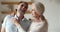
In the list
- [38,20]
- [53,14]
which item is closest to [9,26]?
[38,20]

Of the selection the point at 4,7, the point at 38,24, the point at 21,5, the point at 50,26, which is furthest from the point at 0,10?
the point at 38,24

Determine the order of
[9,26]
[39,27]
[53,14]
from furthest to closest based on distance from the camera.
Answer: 1. [53,14]
2. [9,26]
3. [39,27]

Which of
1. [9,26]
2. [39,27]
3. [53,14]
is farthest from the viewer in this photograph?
[53,14]

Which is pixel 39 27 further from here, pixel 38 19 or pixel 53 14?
pixel 53 14

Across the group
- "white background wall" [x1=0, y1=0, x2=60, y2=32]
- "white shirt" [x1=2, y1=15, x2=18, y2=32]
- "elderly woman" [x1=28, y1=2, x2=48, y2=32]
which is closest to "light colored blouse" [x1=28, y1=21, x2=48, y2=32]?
"elderly woman" [x1=28, y1=2, x2=48, y2=32]

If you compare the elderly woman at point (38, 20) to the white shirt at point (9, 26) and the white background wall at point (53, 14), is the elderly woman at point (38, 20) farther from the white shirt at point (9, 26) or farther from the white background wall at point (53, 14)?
the white background wall at point (53, 14)

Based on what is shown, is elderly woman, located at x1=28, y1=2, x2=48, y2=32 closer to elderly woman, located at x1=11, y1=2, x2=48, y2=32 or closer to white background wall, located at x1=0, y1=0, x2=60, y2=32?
elderly woman, located at x1=11, y1=2, x2=48, y2=32

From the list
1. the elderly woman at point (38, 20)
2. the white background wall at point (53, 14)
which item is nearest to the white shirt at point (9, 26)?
the elderly woman at point (38, 20)

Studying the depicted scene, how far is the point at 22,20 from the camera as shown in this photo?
4.70 feet

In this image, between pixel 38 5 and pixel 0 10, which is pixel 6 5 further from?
pixel 38 5

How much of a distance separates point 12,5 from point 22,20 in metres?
0.82

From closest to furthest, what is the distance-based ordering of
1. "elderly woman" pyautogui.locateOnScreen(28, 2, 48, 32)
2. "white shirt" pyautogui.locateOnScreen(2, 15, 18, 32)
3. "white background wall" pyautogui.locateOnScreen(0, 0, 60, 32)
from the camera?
"elderly woman" pyautogui.locateOnScreen(28, 2, 48, 32), "white shirt" pyautogui.locateOnScreen(2, 15, 18, 32), "white background wall" pyautogui.locateOnScreen(0, 0, 60, 32)

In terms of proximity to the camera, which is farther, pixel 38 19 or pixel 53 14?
pixel 53 14

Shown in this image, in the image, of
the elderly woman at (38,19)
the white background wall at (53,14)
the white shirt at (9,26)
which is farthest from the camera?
the white background wall at (53,14)
